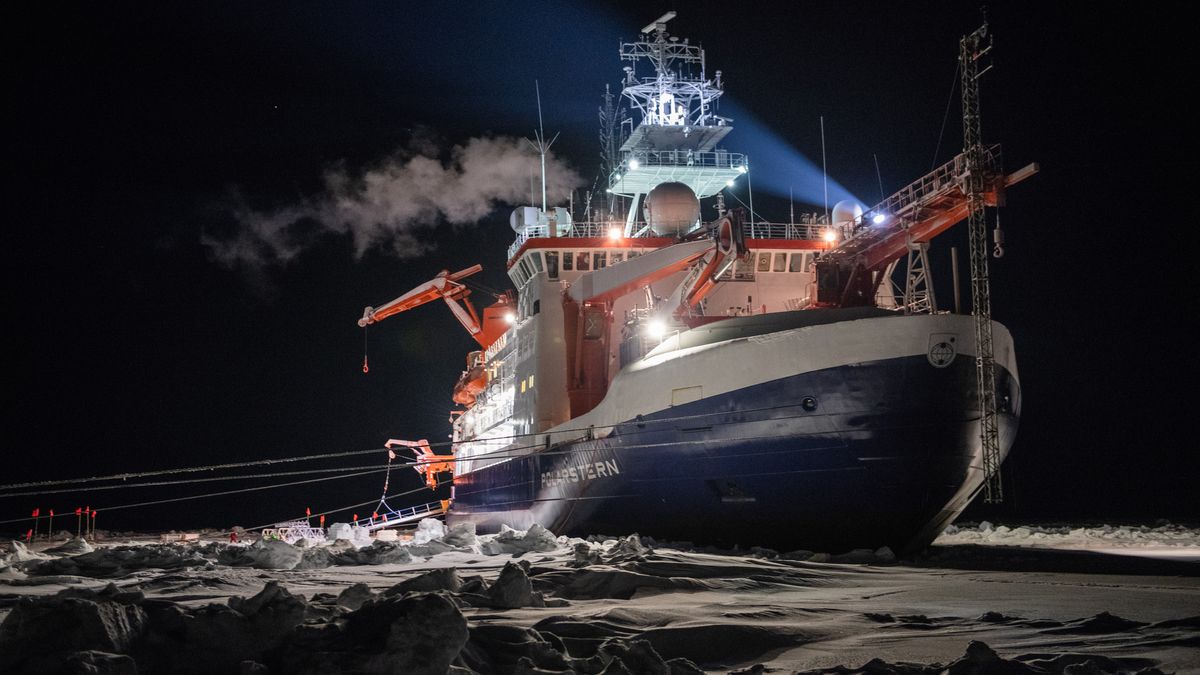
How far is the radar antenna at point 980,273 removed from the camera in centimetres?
1511

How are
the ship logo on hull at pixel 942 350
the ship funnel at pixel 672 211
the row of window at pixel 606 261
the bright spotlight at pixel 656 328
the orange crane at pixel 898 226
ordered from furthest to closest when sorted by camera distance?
the ship funnel at pixel 672 211 → the row of window at pixel 606 261 → the bright spotlight at pixel 656 328 → the orange crane at pixel 898 226 → the ship logo on hull at pixel 942 350

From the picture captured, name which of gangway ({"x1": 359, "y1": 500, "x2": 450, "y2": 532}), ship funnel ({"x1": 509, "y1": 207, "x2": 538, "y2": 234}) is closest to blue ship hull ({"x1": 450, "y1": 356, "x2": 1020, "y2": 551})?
ship funnel ({"x1": 509, "y1": 207, "x2": 538, "y2": 234})

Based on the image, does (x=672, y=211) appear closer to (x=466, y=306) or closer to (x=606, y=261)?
(x=606, y=261)

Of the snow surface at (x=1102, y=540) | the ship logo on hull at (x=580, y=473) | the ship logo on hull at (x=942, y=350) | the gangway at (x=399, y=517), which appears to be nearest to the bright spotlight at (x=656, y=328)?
the ship logo on hull at (x=580, y=473)

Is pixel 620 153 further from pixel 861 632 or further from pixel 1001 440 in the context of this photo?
pixel 861 632

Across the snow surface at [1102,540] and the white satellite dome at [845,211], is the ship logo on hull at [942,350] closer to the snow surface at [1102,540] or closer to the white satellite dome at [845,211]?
the snow surface at [1102,540]

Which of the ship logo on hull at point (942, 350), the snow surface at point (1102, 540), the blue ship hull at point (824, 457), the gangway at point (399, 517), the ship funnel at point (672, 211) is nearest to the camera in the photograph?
the ship logo on hull at point (942, 350)

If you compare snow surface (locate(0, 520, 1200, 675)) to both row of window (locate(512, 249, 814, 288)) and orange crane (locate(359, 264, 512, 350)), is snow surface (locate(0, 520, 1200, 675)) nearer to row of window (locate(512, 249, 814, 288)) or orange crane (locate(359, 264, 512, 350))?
row of window (locate(512, 249, 814, 288))

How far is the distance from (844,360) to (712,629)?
8434 mm

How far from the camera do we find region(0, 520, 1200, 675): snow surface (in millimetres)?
5250

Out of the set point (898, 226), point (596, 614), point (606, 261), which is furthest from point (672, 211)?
point (596, 614)

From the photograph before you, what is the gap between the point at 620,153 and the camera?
30688 millimetres

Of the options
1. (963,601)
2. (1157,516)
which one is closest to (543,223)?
(963,601)

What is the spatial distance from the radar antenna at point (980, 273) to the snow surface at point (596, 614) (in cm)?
166
